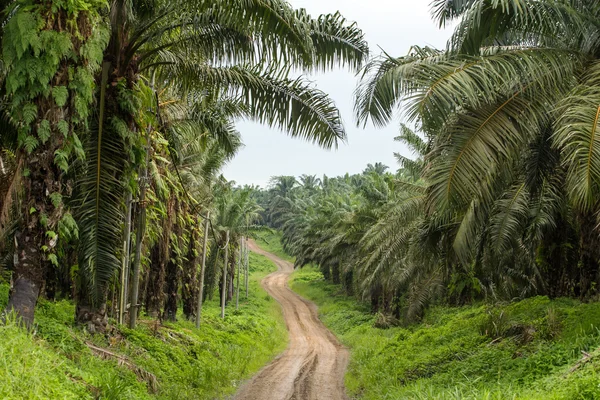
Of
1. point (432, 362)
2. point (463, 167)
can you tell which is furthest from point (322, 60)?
point (432, 362)

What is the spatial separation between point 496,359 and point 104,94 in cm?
831

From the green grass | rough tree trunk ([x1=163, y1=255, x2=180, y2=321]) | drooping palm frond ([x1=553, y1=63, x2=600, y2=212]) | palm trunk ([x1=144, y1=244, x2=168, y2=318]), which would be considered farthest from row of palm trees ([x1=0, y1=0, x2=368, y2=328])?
rough tree trunk ([x1=163, y1=255, x2=180, y2=321])

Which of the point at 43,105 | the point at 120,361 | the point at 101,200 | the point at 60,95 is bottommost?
the point at 120,361

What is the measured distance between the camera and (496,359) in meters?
10.7

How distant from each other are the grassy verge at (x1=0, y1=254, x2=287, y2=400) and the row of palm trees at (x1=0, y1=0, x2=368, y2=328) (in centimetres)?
88

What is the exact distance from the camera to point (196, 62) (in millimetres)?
11078

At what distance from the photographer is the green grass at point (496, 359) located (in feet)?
25.1

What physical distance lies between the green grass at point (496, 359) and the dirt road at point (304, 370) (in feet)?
2.32

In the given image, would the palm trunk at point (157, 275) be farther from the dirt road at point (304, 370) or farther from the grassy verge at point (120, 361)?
the dirt road at point (304, 370)

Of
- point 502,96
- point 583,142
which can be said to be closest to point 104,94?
point 502,96

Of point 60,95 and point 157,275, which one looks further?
point 157,275

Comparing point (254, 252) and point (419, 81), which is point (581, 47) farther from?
point (254, 252)

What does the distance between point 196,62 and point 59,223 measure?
4.60 meters

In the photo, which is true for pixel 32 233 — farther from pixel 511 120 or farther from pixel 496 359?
pixel 496 359
